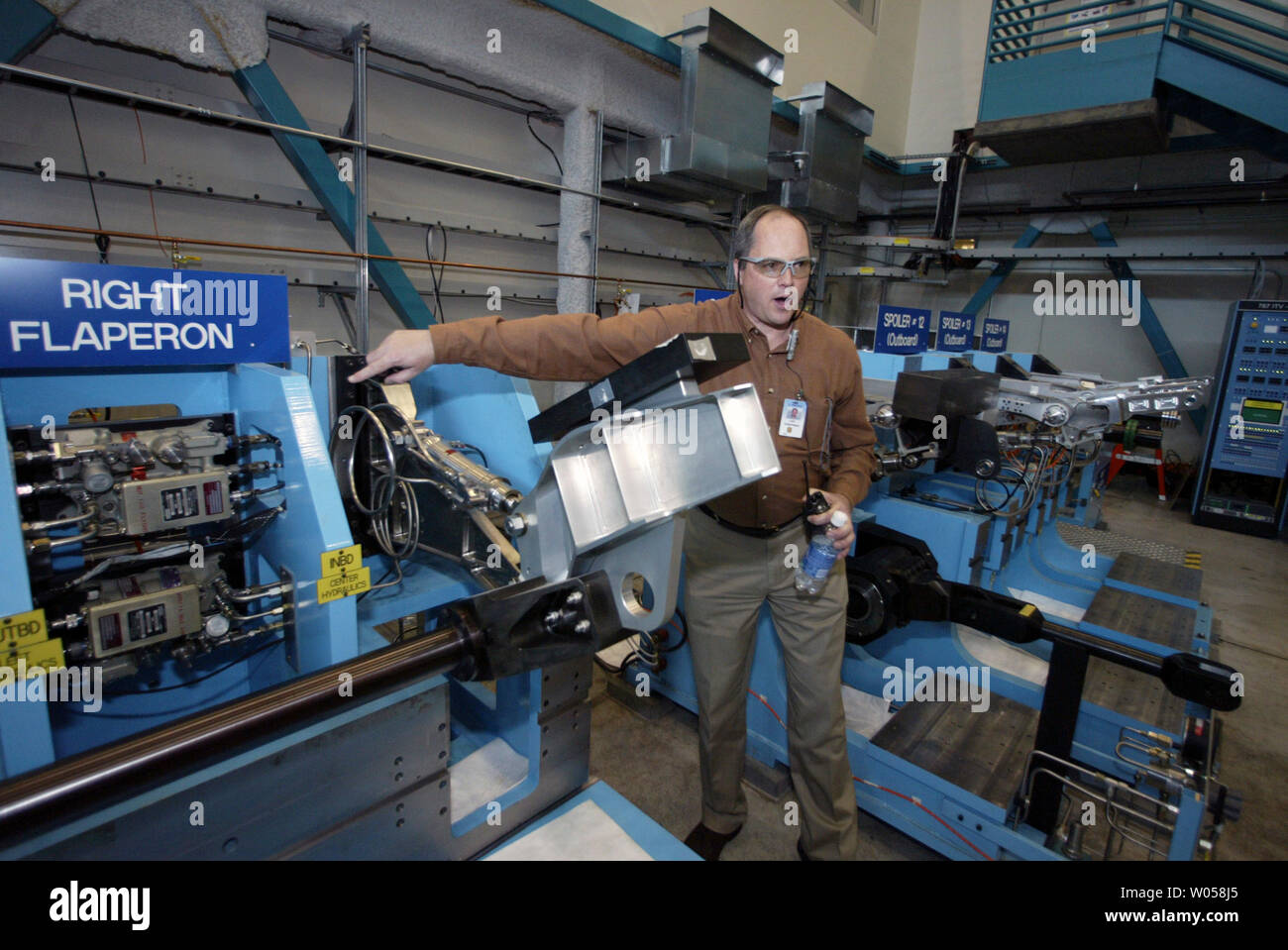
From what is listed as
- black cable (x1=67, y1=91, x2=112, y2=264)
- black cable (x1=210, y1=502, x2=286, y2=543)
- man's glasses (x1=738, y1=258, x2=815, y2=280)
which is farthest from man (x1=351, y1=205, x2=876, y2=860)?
black cable (x1=67, y1=91, x2=112, y2=264)

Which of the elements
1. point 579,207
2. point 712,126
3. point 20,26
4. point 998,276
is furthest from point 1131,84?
point 20,26

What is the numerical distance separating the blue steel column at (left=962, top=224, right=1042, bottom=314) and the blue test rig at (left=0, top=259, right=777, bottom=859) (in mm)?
7096

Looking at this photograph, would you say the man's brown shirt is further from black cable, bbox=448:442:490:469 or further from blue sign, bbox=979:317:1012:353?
blue sign, bbox=979:317:1012:353

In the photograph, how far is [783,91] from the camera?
20.0ft

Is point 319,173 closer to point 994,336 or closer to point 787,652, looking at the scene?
point 787,652

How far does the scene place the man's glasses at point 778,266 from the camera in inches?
57.1

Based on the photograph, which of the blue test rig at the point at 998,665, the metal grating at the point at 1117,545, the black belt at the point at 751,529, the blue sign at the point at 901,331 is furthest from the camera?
the metal grating at the point at 1117,545

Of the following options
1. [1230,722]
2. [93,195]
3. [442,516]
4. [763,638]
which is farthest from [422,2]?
[1230,722]

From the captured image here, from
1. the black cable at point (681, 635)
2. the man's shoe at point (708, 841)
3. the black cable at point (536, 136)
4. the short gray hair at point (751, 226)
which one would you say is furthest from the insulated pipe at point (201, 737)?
the black cable at point (536, 136)

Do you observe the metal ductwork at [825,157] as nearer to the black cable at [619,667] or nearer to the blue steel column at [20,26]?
the black cable at [619,667]

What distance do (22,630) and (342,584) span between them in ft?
1.47

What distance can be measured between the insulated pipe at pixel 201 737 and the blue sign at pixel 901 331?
3.11m
